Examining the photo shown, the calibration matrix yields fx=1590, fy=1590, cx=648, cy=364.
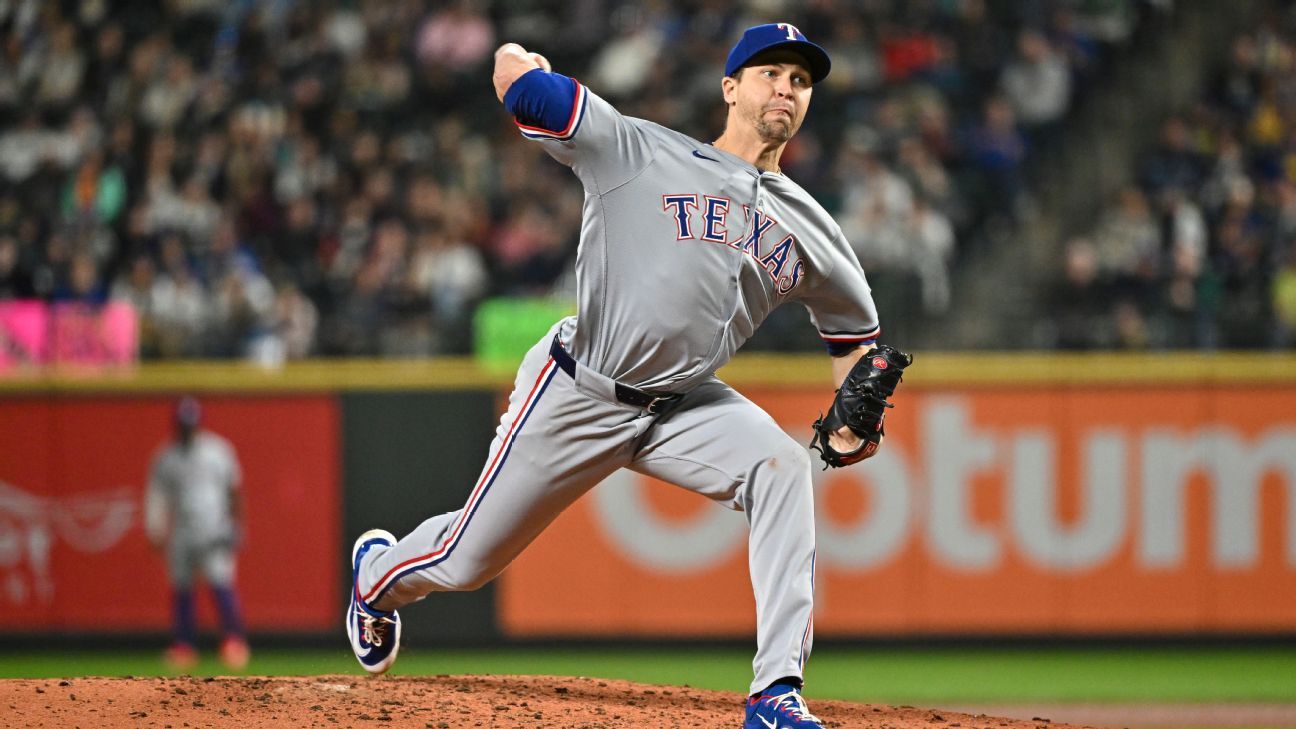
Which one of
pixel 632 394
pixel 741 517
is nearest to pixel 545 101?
pixel 632 394

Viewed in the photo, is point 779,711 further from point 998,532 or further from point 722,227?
point 998,532

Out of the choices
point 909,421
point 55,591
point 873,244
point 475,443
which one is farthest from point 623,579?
point 55,591

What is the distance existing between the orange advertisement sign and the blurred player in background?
6.50ft

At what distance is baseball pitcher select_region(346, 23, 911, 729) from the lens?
15.4ft

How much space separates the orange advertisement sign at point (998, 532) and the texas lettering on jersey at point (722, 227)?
6.61 meters

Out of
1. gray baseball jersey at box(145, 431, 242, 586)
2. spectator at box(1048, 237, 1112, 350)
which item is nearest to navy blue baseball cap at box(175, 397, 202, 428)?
gray baseball jersey at box(145, 431, 242, 586)

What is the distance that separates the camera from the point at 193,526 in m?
11.0

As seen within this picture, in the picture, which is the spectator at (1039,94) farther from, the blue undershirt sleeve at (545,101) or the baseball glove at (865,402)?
the blue undershirt sleeve at (545,101)

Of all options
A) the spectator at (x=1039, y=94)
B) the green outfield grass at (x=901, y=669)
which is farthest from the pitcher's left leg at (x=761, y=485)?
the spectator at (x=1039, y=94)

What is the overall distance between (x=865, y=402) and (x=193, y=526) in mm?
7305

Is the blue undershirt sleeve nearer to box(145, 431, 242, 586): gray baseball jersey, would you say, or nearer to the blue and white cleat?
the blue and white cleat

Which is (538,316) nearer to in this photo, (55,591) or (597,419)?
(55,591)

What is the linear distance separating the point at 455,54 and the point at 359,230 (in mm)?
2378

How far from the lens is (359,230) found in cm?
1285
